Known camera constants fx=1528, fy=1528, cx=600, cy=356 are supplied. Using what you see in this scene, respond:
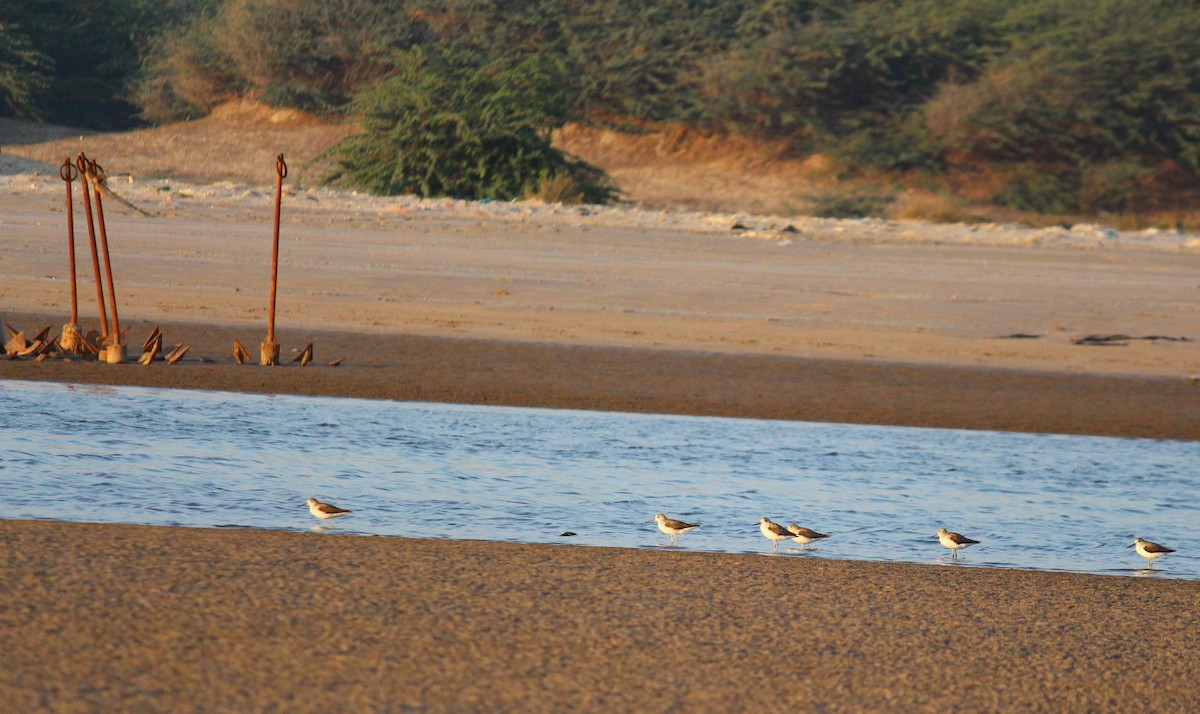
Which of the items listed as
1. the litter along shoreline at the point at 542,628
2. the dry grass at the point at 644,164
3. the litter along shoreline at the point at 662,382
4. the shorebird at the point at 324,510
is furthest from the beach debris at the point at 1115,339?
the dry grass at the point at 644,164

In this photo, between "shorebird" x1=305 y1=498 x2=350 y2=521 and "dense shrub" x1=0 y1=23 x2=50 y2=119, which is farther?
"dense shrub" x1=0 y1=23 x2=50 y2=119

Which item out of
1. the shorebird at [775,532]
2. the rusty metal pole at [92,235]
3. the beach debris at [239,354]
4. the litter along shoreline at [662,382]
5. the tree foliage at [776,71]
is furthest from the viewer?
the tree foliage at [776,71]

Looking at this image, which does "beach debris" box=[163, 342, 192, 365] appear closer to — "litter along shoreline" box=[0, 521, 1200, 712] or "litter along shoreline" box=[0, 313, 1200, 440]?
"litter along shoreline" box=[0, 313, 1200, 440]

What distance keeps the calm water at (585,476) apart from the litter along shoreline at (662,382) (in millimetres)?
350

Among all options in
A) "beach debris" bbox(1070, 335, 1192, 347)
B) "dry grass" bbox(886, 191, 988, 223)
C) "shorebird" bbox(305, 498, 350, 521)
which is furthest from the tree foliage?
"shorebird" bbox(305, 498, 350, 521)

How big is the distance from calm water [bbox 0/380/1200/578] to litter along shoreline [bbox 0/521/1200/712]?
578 mm

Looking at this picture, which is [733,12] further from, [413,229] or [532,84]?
[413,229]

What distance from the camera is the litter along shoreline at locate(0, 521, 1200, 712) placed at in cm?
405

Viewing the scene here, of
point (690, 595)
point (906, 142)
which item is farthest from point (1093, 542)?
point (906, 142)

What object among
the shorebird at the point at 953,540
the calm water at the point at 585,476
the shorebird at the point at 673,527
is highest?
the shorebird at the point at 953,540

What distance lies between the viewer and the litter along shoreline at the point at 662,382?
10.3m

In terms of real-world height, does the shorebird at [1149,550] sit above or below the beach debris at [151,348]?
above

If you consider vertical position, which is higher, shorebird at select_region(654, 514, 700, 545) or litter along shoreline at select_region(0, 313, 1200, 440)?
shorebird at select_region(654, 514, 700, 545)

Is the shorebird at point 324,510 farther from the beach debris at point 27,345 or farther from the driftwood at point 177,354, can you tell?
the beach debris at point 27,345
